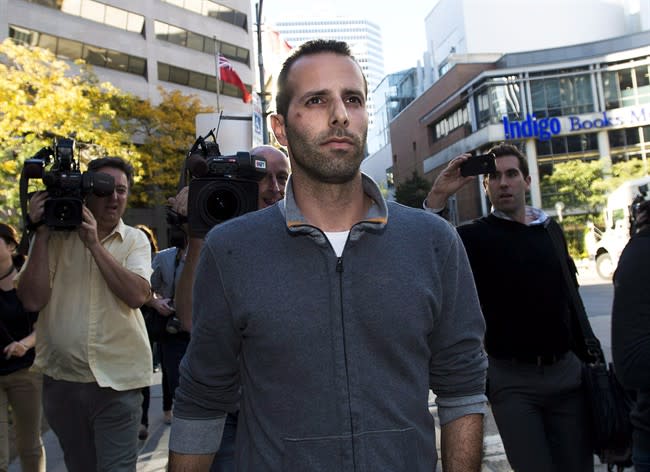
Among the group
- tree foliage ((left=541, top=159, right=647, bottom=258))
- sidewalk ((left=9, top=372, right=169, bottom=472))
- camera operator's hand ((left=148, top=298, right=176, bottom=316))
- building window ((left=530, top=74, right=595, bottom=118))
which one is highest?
building window ((left=530, top=74, right=595, bottom=118))

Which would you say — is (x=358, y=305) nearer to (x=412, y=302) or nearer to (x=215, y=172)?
(x=412, y=302)

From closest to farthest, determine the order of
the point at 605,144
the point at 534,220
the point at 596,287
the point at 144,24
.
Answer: the point at 534,220 < the point at 596,287 < the point at 144,24 < the point at 605,144

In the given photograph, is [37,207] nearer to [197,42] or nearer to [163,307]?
[163,307]

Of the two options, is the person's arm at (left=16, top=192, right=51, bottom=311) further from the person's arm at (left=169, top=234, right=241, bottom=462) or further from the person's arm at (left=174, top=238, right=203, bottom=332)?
the person's arm at (left=169, top=234, right=241, bottom=462)

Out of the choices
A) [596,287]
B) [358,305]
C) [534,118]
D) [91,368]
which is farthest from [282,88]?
[534,118]

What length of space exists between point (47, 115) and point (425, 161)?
4570 cm

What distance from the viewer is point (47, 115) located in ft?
69.5

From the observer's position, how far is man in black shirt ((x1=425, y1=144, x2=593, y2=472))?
340 centimetres

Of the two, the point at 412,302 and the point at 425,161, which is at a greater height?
the point at 425,161

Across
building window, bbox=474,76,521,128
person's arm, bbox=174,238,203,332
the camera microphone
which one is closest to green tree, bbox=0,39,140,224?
person's arm, bbox=174,238,203,332

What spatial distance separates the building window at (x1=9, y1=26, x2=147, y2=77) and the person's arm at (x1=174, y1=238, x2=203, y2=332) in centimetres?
3121

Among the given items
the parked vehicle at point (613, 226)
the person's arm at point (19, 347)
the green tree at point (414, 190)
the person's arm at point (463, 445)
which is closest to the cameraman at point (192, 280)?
the person's arm at point (463, 445)

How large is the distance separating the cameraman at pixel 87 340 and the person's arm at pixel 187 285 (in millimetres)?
626

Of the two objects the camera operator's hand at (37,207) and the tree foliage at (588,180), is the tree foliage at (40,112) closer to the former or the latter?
the camera operator's hand at (37,207)
